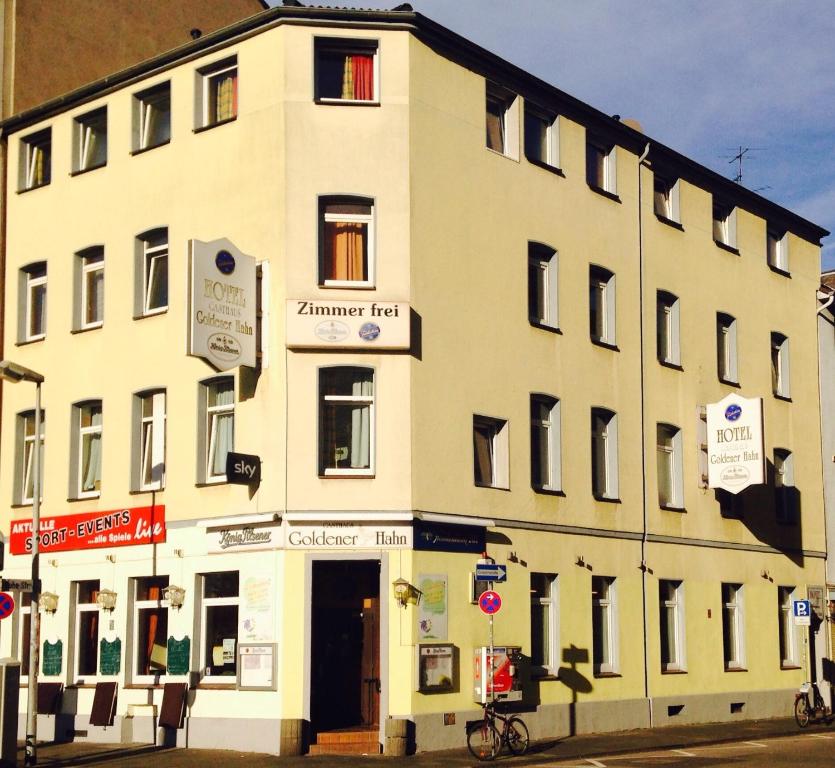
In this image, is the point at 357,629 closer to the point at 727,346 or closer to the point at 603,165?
the point at 603,165

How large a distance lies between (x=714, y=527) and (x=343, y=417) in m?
12.5

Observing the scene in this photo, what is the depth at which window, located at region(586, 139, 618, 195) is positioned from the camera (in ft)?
107

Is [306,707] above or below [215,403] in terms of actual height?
below

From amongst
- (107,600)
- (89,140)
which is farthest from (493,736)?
(89,140)

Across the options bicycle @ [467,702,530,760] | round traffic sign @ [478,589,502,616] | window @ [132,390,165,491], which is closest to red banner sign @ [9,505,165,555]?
window @ [132,390,165,491]

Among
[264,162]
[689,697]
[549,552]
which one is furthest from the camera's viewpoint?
[689,697]

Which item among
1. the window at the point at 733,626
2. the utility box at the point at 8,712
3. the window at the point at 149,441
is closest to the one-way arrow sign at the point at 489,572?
the window at the point at 149,441

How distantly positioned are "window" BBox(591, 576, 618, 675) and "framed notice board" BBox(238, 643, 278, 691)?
8.11 m

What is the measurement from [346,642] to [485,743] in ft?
10.6

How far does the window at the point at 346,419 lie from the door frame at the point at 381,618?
159cm

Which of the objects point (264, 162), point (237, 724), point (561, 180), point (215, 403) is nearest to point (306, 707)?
point (237, 724)

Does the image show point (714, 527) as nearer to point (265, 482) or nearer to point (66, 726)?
point (265, 482)

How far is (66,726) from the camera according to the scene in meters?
28.6

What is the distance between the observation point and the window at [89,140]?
3105cm
